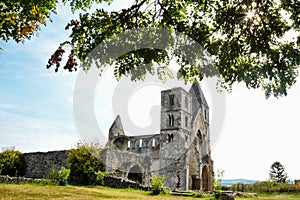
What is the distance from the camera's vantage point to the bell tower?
36.3 meters

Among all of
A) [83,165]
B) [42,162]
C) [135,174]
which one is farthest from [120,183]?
[42,162]

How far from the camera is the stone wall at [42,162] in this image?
72.3 feet

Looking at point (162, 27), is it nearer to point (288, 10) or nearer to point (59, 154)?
point (288, 10)

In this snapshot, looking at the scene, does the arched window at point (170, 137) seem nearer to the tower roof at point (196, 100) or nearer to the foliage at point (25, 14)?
the tower roof at point (196, 100)

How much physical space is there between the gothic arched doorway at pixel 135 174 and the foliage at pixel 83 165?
17.4ft

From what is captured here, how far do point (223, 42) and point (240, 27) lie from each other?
58 cm

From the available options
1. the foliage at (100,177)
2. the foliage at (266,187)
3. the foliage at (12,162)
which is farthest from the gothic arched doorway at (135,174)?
the foliage at (266,187)

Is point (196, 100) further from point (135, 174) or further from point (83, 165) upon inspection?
point (83, 165)

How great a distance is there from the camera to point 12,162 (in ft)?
77.0

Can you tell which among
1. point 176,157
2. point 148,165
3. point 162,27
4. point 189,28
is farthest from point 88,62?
point 176,157

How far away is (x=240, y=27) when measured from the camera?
22.4ft

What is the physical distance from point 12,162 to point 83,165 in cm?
825

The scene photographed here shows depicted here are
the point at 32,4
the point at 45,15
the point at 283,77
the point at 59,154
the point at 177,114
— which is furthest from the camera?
the point at 177,114

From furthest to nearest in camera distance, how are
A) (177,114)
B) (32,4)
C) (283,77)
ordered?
(177,114), (32,4), (283,77)
